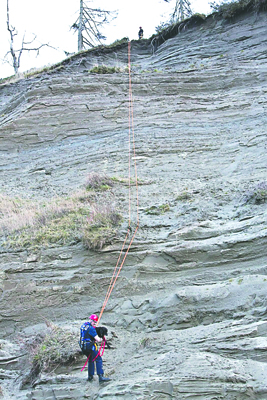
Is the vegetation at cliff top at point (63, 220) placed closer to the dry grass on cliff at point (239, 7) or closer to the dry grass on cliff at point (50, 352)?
the dry grass on cliff at point (50, 352)

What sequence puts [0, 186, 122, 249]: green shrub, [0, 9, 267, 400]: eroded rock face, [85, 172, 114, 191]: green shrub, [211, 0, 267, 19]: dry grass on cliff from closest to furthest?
[0, 9, 267, 400]: eroded rock face, [0, 186, 122, 249]: green shrub, [85, 172, 114, 191]: green shrub, [211, 0, 267, 19]: dry grass on cliff

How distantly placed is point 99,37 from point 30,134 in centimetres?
1316

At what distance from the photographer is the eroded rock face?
5082 millimetres

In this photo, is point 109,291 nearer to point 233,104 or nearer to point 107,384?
point 107,384

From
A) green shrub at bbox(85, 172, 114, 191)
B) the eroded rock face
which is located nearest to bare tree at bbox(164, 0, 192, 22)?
the eroded rock face

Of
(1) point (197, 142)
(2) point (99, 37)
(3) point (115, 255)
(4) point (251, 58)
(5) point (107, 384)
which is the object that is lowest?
(5) point (107, 384)

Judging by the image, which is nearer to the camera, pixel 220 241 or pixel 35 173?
pixel 220 241

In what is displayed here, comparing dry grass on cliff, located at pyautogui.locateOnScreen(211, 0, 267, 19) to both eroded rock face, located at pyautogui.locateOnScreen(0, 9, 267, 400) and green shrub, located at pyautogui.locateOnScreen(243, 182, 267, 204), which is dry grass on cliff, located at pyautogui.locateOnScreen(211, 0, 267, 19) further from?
green shrub, located at pyautogui.locateOnScreen(243, 182, 267, 204)

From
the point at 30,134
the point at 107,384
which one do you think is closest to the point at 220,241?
the point at 107,384

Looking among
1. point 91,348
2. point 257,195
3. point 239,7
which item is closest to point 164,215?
point 257,195

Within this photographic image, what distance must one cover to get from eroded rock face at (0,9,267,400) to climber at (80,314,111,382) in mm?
150

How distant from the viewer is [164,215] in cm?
869

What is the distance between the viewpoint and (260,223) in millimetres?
7266

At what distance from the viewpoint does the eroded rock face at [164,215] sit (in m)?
5.08
